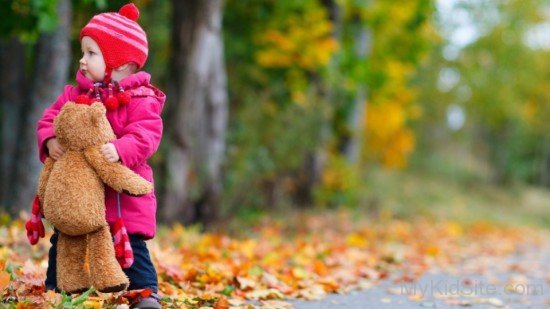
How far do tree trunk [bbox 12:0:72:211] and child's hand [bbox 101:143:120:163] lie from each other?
4672mm

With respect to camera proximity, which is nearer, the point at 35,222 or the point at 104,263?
the point at 104,263

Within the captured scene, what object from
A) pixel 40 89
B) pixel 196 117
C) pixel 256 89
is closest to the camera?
pixel 40 89

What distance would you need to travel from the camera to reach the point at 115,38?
3854 millimetres

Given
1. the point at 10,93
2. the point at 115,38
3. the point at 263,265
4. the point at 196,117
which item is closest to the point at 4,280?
the point at 115,38

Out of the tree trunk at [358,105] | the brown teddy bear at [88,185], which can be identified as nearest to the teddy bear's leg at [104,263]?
the brown teddy bear at [88,185]

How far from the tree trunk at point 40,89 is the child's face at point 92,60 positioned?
14.5 ft

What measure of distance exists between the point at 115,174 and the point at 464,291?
3724 mm

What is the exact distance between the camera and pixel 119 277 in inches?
150

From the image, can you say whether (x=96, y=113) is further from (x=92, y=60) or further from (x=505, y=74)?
(x=505, y=74)

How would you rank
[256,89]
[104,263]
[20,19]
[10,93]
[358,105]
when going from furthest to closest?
[358,105]
[256,89]
[10,93]
[20,19]
[104,263]

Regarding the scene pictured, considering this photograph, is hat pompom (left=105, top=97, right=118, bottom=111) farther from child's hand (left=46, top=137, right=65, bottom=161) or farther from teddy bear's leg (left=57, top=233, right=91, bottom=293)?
teddy bear's leg (left=57, top=233, right=91, bottom=293)

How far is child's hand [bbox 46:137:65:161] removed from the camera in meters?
3.86

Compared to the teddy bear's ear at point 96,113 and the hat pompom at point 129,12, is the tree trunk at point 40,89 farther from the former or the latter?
the teddy bear's ear at point 96,113

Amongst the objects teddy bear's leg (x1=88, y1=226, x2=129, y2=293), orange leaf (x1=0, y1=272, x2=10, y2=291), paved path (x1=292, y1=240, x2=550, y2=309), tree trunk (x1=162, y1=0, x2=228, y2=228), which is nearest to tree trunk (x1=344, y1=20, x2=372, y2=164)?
tree trunk (x1=162, y1=0, x2=228, y2=228)
